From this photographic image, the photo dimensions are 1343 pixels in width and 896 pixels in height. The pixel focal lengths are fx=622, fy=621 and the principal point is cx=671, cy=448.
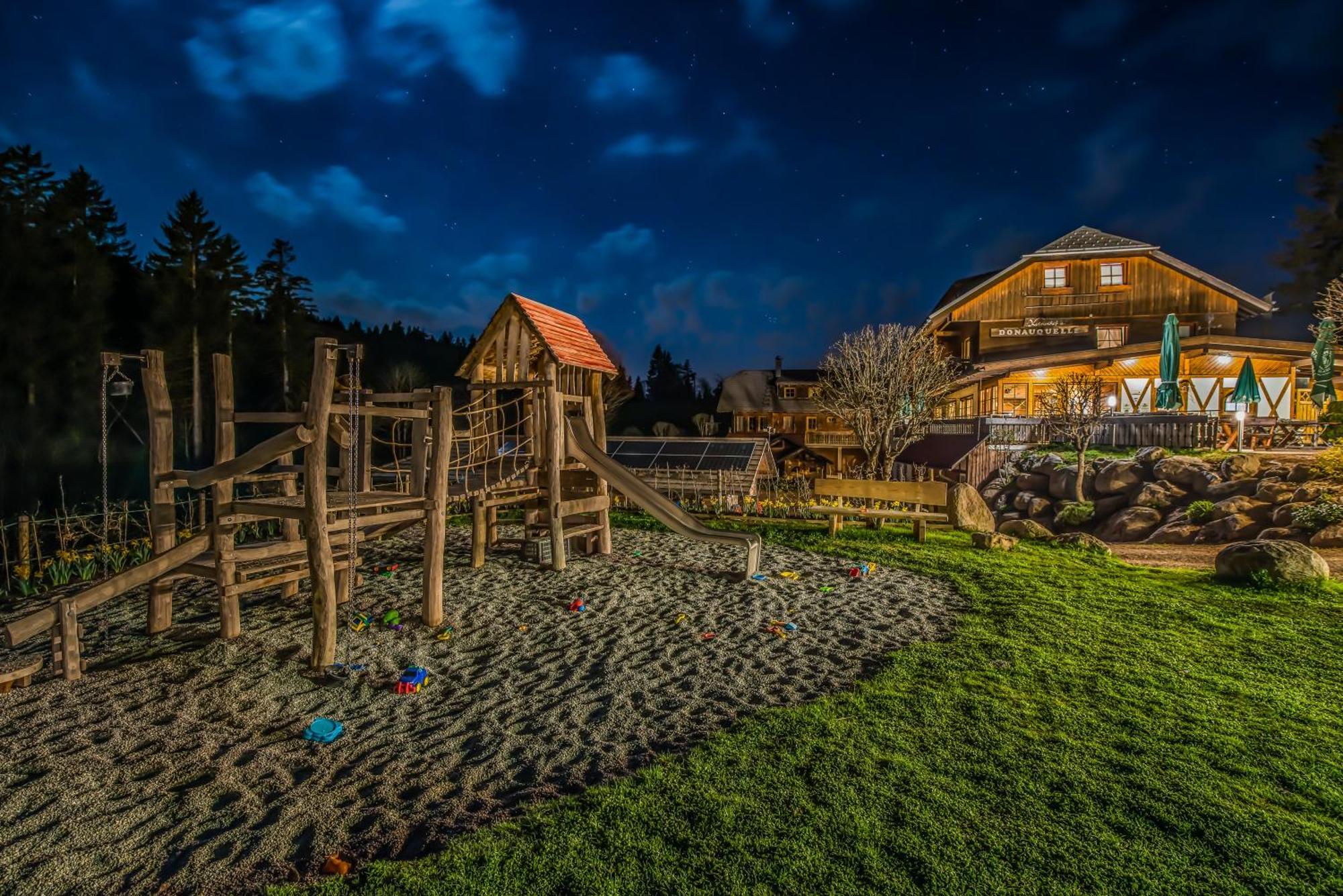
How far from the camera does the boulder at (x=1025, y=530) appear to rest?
12828mm

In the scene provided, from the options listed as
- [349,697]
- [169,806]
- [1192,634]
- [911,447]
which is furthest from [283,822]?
[911,447]

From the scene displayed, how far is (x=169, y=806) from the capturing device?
3.75 m

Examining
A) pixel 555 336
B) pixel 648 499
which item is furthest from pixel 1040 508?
pixel 555 336

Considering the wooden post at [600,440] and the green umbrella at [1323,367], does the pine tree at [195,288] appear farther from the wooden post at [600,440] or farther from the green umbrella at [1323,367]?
the green umbrella at [1323,367]

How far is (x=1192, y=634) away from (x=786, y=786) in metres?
→ 5.76

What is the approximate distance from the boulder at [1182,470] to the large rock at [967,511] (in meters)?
5.34

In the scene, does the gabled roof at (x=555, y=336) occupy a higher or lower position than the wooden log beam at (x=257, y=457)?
higher

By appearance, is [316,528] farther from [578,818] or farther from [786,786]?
[786,786]

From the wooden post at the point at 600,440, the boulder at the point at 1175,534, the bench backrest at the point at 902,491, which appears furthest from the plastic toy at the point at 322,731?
the boulder at the point at 1175,534

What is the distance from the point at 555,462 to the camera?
9.77 m

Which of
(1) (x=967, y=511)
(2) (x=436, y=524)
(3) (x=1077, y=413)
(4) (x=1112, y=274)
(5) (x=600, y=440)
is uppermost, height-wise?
(4) (x=1112, y=274)

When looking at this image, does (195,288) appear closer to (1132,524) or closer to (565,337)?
(565,337)

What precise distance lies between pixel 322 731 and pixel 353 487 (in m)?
2.81

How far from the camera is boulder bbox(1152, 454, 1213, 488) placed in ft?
49.0
